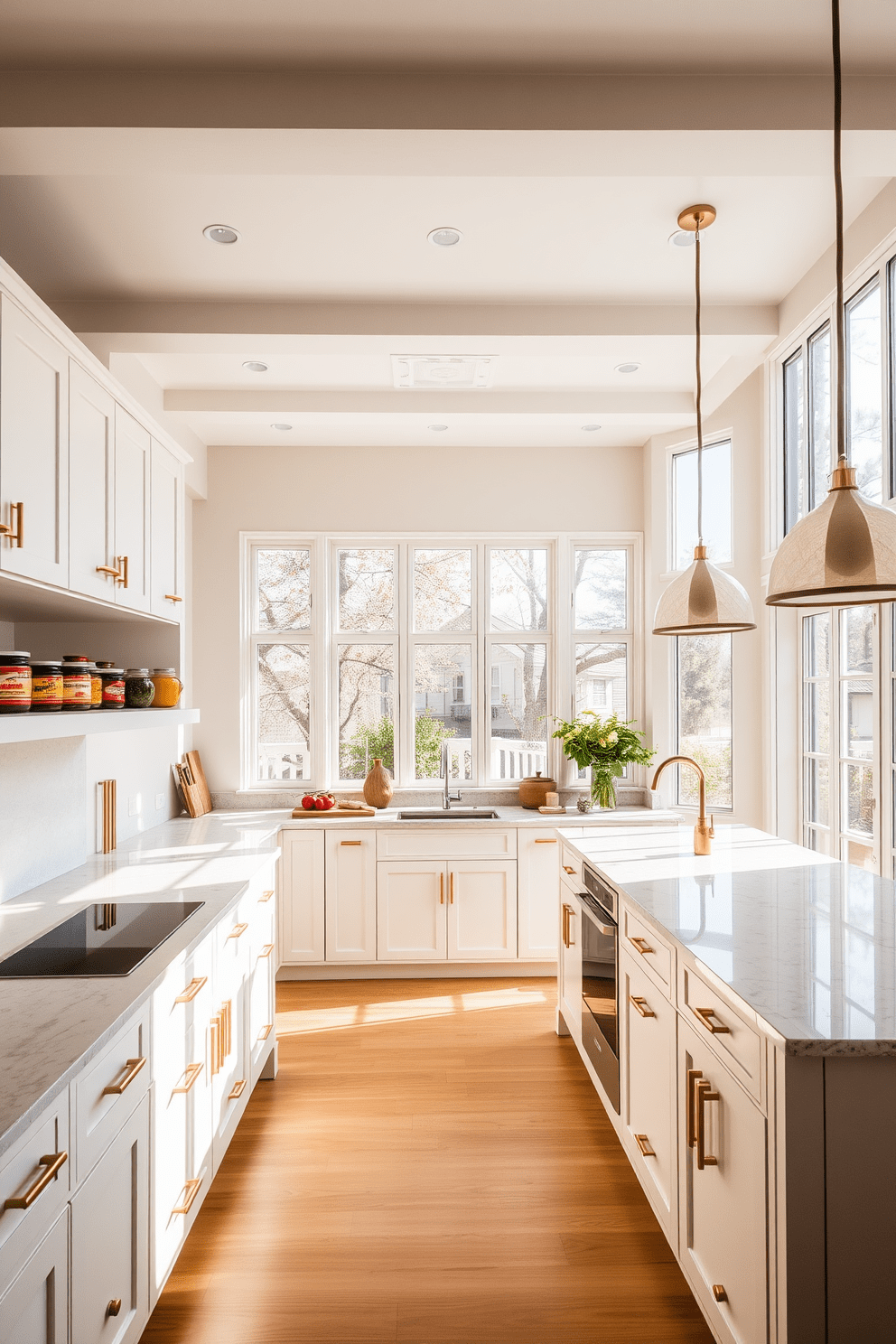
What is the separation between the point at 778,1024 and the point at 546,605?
3713 mm

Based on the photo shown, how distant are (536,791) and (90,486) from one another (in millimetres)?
2990

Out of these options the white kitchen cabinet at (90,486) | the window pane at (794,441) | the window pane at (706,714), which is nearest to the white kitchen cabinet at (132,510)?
the white kitchen cabinet at (90,486)

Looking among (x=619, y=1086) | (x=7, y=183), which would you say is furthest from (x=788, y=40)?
(x=619, y=1086)

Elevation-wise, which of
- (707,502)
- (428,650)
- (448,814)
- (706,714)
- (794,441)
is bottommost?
(448,814)

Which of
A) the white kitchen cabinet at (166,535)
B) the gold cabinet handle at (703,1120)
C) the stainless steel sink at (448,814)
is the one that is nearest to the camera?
the gold cabinet handle at (703,1120)

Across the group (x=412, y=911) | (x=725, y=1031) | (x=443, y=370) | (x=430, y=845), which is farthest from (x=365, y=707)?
(x=725, y=1031)

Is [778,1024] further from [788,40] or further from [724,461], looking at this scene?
[724,461]

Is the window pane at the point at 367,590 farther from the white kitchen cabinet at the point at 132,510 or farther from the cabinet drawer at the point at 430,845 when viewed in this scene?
the white kitchen cabinet at the point at 132,510

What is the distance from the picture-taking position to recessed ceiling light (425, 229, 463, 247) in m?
2.63

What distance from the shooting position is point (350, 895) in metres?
4.11

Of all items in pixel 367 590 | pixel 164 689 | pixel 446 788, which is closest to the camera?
pixel 164 689

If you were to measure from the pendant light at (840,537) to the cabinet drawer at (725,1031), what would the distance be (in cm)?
83

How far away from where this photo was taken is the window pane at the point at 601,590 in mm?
4840

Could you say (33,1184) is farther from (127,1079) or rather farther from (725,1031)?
(725,1031)
